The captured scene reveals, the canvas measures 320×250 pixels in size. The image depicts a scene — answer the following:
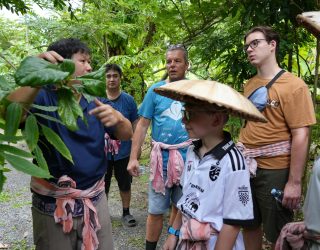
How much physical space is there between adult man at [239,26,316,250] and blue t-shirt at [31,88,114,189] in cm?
120

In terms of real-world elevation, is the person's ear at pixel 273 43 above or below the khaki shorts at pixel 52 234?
above

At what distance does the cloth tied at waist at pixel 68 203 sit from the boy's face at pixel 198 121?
2.47 feet

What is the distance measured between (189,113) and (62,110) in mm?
791

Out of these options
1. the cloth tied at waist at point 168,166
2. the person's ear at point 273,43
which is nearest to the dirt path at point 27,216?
the cloth tied at waist at point 168,166

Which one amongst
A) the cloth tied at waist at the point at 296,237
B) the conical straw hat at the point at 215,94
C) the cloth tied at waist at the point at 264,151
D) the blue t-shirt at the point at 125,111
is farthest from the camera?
the blue t-shirt at the point at 125,111

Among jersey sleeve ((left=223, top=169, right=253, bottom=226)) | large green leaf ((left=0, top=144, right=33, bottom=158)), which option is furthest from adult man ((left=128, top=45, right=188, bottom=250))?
large green leaf ((left=0, top=144, right=33, bottom=158))

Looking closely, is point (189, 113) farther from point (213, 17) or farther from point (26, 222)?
point (26, 222)

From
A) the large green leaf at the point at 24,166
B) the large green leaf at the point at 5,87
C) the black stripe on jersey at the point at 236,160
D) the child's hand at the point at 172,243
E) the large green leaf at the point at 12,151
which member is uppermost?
the large green leaf at the point at 5,87

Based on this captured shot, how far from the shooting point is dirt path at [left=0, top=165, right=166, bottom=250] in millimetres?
3871

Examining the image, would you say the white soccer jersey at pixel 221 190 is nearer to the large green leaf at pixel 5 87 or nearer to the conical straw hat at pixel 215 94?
the conical straw hat at pixel 215 94

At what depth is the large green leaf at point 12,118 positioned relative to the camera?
3.62 feet

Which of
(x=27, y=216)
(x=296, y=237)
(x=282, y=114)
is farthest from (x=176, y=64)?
(x=27, y=216)

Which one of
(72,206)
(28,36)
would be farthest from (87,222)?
(28,36)

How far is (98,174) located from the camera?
2.16 meters
